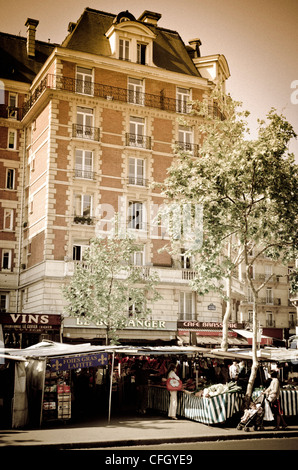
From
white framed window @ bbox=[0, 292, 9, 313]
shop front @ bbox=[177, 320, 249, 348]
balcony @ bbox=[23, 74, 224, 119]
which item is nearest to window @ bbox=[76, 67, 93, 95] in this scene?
balcony @ bbox=[23, 74, 224, 119]

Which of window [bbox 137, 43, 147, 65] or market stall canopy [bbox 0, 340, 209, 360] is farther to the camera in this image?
window [bbox 137, 43, 147, 65]

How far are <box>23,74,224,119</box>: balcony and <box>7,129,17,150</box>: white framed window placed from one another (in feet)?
5.84

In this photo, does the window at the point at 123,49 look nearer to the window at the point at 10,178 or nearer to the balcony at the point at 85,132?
the balcony at the point at 85,132

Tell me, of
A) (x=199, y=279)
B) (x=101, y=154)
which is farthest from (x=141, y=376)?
(x=101, y=154)

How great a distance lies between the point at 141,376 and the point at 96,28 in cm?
2552

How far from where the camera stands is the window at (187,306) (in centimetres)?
3453

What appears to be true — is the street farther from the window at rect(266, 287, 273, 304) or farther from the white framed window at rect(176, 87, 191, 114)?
the window at rect(266, 287, 273, 304)

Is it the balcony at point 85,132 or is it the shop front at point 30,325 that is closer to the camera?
the shop front at point 30,325

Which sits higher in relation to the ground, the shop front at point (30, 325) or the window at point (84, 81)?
the window at point (84, 81)

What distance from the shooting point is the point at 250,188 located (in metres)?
18.2

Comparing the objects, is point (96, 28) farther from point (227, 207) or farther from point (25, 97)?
point (227, 207)

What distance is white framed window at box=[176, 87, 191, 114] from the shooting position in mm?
36438

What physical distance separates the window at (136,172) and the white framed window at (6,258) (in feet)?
31.1

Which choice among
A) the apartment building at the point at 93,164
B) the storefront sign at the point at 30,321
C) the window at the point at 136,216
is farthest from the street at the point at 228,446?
Result: the window at the point at 136,216
